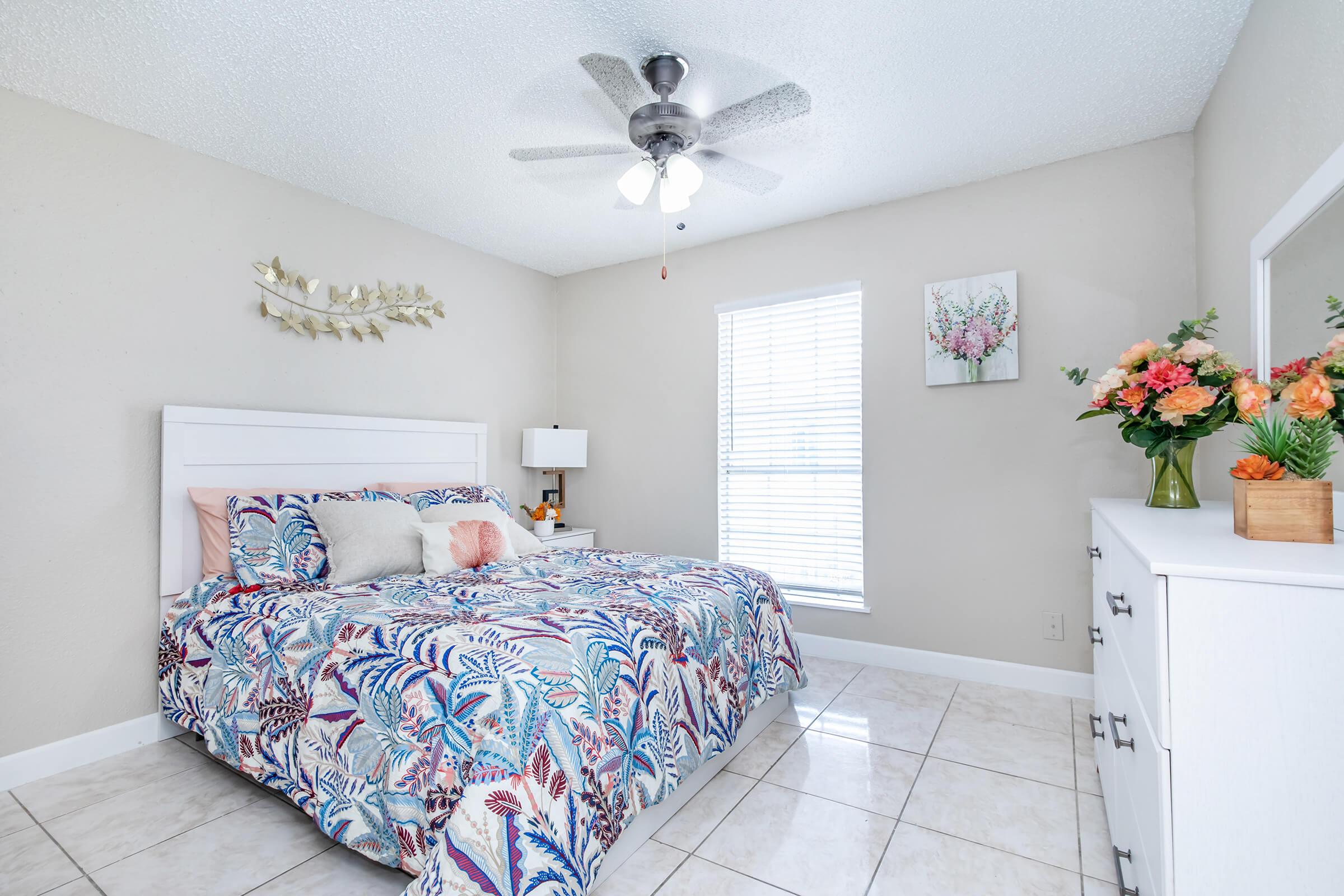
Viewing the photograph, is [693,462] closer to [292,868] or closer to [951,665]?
[951,665]

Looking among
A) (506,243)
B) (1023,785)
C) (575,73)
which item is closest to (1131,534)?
(1023,785)

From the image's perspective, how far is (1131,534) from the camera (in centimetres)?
134

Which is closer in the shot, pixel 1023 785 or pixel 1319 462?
pixel 1319 462

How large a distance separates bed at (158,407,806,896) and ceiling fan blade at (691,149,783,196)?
1.63 metres

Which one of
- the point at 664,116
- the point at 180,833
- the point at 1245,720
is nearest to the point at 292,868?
the point at 180,833

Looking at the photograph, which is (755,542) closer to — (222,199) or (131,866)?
(131,866)

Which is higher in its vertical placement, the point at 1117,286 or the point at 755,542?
the point at 1117,286

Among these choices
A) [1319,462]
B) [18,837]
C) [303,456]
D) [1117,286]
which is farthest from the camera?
[303,456]

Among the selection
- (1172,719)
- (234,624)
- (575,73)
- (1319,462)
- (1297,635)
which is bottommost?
(234,624)

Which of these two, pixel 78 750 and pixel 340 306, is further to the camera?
pixel 340 306

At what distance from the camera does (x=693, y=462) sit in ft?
13.1

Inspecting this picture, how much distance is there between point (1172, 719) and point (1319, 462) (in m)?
0.72

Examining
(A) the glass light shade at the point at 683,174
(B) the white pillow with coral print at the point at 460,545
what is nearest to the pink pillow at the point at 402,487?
(B) the white pillow with coral print at the point at 460,545

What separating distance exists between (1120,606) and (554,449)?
10.8 ft
